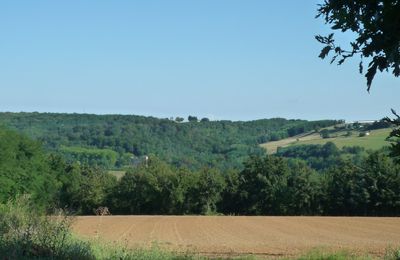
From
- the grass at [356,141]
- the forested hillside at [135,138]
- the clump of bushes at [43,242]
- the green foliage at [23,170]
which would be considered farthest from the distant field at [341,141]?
the clump of bushes at [43,242]

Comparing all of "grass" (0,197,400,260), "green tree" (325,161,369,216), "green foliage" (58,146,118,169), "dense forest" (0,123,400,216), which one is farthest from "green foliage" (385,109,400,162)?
"green foliage" (58,146,118,169)

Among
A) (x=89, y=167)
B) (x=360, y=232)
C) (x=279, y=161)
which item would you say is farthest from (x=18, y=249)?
(x=89, y=167)

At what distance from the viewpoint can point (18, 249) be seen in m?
9.60

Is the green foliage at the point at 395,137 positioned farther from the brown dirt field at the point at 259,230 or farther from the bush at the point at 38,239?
the brown dirt field at the point at 259,230

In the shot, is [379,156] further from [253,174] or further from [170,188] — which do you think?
[170,188]

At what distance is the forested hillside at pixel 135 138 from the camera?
513 ft

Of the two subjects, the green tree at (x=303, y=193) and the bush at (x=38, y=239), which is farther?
the green tree at (x=303, y=193)

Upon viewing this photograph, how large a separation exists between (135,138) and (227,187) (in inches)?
3301

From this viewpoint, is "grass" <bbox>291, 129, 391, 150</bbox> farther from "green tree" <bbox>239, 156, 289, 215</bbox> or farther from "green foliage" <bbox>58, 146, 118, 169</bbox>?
"green foliage" <bbox>58, 146, 118, 169</bbox>

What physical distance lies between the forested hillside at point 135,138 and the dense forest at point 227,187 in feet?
168

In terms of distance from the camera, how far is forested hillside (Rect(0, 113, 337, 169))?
156 m

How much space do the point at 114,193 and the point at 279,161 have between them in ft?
87.3

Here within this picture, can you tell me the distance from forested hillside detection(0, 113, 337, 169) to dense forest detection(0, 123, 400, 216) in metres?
51.1

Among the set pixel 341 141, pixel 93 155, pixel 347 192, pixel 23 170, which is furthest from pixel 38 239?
pixel 93 155
